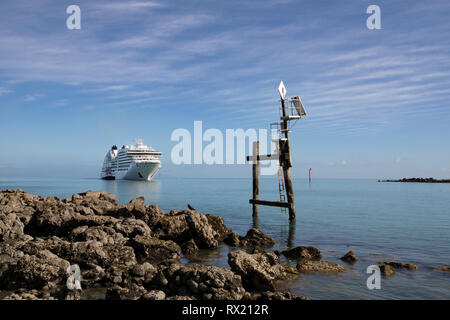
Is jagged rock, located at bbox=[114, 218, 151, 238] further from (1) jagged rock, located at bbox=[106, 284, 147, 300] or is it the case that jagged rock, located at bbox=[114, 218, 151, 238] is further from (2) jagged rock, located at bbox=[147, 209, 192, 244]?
(1) jagged rock, located at bbox=[106, 284, 147, 300]

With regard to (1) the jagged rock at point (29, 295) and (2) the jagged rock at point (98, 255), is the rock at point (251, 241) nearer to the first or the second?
(2) the jagged rock at point (98, 255)

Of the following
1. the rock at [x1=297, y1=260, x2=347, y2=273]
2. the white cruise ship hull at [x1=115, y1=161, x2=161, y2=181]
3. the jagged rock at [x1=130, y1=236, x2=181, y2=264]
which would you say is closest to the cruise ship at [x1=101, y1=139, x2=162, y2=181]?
the white cruise ship hull at [x1=115, y1=161, x2=161, y2=181]

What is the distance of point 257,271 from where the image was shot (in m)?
9.60

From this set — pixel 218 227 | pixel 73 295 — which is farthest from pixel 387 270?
pixel 73 295

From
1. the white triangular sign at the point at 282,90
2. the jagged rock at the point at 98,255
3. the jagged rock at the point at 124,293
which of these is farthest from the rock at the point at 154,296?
the white triangular sign at the point at 282,90

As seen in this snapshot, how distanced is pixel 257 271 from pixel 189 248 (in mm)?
5217

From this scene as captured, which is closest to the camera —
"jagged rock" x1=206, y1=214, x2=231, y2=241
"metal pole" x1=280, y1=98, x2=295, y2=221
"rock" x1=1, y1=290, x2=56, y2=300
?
"rock" x1=1, y1=290, x2=56, y2=300

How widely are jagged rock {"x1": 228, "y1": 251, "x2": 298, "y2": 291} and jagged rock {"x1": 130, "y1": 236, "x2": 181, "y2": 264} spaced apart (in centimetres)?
325

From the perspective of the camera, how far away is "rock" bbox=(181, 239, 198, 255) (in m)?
14.1

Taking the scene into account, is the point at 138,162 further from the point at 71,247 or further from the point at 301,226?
the point at 71,247

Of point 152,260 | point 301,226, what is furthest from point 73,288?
point 301,226

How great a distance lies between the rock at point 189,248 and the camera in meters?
14.1
